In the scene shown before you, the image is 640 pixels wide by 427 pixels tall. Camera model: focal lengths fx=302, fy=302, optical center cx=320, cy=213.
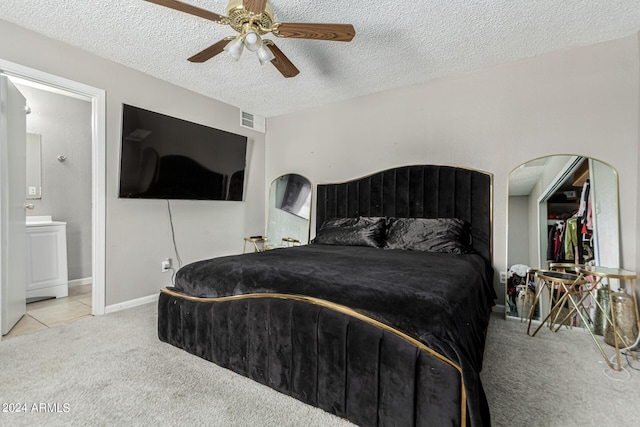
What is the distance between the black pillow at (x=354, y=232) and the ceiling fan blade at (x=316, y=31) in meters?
Answer: 1.82

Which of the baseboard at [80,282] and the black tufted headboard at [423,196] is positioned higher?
the black tufted headboard at [423,196]

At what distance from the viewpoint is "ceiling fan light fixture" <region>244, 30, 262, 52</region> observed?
1.80 m

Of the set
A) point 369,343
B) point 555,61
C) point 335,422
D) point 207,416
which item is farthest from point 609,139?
point 207,416

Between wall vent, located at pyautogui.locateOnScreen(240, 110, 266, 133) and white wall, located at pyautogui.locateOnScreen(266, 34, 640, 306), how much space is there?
3.30 ft

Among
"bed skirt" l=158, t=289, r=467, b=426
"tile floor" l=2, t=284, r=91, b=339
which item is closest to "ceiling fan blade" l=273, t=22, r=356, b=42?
"bed skirt" l=158, t=289, r=467, b=426

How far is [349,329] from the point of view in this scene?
1.35 m

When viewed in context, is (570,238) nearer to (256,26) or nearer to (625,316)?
(625,316)

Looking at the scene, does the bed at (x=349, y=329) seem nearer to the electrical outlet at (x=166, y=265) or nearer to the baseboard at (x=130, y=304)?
the baseboard at (x=130, y=304)

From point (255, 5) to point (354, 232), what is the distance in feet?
7.12

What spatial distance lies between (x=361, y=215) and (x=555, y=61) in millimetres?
2305

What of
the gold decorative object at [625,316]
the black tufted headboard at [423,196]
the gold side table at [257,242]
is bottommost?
the gold decorative object at [625,316]

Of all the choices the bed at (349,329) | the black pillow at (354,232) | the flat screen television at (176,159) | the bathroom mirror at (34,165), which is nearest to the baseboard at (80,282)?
the bathroom mirror at (34,165)

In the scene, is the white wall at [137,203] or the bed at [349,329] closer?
the bed at [349,329]

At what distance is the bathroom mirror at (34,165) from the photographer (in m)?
3.47
